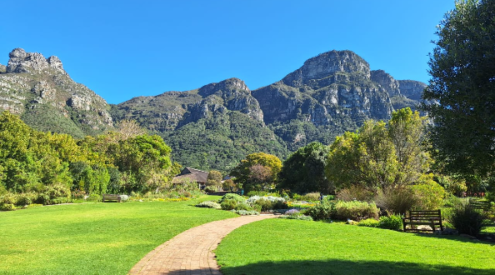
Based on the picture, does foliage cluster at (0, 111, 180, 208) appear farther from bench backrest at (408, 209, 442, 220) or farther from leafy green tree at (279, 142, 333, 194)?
bench backrest at (408, 209, 442, 220)

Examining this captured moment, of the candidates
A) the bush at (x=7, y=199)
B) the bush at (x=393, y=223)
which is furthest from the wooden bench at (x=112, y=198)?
the bush at (x=393, y=223)

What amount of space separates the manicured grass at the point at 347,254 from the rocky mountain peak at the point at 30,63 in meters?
143

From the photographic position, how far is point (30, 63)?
12256 cm

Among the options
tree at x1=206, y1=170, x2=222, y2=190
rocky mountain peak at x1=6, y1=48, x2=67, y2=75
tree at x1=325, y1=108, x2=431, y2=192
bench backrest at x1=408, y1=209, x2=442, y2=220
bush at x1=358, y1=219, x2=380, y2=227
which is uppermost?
rocky mountain peak at x1=6, y1=48, x2=67, y2=75

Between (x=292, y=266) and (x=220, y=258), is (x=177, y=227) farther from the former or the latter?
(x=292, y=266)

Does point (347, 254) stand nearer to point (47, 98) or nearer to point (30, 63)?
point (47, 98)

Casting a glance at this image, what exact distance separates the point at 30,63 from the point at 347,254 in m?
156

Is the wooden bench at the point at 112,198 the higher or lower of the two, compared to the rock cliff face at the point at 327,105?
lower

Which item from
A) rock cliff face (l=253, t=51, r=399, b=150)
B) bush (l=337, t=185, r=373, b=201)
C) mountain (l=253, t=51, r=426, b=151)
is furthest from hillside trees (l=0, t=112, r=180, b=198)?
rock cliff face (l=253, t=51, r=399, b=150)

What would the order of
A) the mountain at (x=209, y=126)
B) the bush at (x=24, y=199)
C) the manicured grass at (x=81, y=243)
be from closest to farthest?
1. the manicured grass at (x=81, y=243)
2. the bush at (x=24, y=199)
3. the mountain at (x=209, y=126)

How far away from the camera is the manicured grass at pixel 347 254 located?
20.5ft

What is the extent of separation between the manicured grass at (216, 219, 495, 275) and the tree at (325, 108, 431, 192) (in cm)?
859

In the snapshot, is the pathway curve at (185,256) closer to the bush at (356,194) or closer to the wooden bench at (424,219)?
the wooden bench at (424,219)

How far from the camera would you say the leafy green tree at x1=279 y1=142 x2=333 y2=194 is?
133 ft
